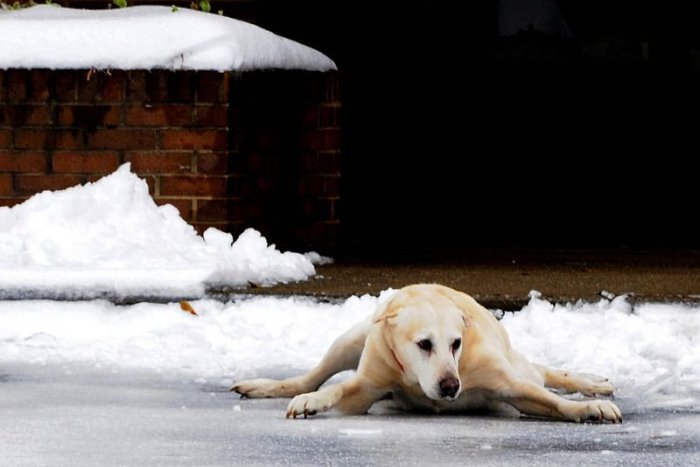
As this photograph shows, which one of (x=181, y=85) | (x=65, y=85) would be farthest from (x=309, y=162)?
(x=65, y=85)

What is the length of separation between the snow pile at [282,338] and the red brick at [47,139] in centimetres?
162

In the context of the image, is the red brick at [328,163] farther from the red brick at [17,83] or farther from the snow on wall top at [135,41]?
the red brick at [17,83]

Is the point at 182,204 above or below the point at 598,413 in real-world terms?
below

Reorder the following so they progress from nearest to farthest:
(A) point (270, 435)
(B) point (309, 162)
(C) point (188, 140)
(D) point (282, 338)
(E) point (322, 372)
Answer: (A) point (270, 435) < (E) point (322, 372) < (D) point (282, 338) < (C) point (188, 140) < (B) point (309, 162)

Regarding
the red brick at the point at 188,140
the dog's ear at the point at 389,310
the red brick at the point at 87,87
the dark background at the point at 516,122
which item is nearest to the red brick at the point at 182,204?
the red brick at the point at 188,140

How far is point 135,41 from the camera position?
31.4ft

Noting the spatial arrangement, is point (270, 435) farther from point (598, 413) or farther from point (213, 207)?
point (213, 207)

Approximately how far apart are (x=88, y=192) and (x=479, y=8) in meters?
3.43

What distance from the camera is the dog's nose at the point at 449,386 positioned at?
530 centimetres

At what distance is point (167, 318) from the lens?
7879mm

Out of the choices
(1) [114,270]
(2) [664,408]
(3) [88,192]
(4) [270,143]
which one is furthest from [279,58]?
(2) [664,408]

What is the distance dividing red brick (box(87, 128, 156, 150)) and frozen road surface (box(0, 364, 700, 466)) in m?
3.23

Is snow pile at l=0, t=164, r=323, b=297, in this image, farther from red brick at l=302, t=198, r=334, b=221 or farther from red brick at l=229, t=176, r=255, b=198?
red brick at l=302, t=198, r=334, b=221

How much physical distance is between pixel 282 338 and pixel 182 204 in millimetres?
2235
